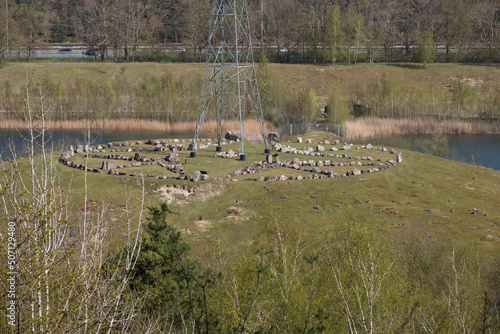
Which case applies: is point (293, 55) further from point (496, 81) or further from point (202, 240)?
point (202, 240)

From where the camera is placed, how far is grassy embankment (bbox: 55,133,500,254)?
26.2 m

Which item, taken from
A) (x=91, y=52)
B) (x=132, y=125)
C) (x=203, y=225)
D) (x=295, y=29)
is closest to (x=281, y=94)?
(x=132, y=125)

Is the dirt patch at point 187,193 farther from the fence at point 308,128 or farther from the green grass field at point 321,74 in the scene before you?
the green grass field at point 321,74

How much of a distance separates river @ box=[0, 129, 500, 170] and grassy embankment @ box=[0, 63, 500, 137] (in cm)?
264

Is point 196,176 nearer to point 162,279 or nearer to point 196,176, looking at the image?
point 196,176

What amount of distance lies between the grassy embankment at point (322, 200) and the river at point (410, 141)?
14012mm

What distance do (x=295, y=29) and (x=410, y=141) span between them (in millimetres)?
66500

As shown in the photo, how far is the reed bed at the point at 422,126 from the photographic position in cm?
6444

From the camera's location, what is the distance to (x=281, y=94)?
238 ft

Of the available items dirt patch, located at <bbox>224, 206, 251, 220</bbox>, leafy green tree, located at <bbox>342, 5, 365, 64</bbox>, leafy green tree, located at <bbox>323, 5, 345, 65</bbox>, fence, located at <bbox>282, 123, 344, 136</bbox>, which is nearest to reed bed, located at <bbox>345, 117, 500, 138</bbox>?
fence, located at <bbox>282, 123, 344, 136</bbox>

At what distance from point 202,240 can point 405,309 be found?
40.0 feet

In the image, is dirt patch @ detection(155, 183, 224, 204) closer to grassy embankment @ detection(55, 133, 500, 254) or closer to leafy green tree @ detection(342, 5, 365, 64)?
grassy embankment @ detection(55, 133, 500, 254)

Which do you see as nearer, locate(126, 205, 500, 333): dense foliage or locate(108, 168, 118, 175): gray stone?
locate(126, 205, 500, 333): dense foliage

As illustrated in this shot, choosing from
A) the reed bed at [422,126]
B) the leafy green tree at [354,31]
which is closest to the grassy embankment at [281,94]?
the reed bed at [422,126]
